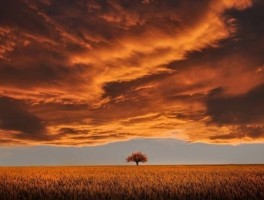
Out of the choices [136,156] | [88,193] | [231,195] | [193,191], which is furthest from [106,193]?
[136,156]

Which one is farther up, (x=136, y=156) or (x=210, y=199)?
(x=136, y=156)

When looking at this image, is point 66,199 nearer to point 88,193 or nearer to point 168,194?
point 88,193

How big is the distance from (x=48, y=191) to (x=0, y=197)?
1.46m

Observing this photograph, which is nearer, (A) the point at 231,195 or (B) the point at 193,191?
(A) the point at 231,195

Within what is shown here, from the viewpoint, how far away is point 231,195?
10.3 meters

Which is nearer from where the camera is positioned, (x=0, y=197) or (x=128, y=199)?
(x=128, y=199)

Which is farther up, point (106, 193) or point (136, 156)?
point (136, 156)

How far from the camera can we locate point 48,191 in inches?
472

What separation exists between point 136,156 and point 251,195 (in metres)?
83.6

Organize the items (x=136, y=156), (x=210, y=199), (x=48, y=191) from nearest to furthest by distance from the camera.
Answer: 1. (x=210, y=199)
2. (x=48, y=191)
3. (x=136, y=156)

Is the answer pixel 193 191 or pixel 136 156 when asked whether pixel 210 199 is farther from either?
pixel 136 156

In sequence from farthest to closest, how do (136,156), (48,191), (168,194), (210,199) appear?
(136,156) < (48,191) < (168,194) < (210,199)

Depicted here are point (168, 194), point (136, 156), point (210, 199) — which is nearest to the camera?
point (210, 199)

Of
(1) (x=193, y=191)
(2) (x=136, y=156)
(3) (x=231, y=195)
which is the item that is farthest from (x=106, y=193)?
(2) (x=136, y=156)
